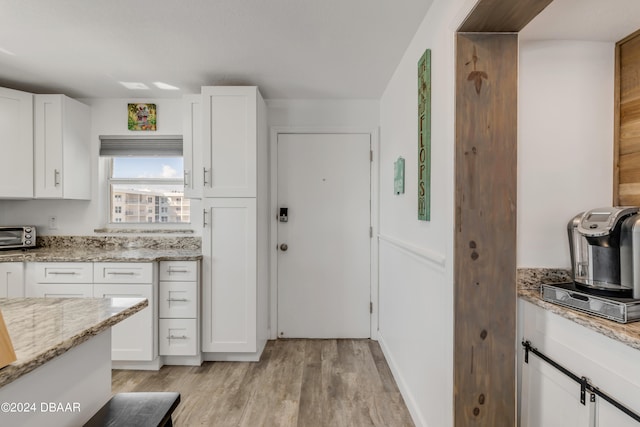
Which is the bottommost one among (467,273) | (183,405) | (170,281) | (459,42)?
(183,405)

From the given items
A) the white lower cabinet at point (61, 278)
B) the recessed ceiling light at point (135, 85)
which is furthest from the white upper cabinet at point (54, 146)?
the white lower cabinet at point (61, 278)

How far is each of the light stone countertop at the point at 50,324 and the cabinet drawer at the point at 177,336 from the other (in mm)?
1447

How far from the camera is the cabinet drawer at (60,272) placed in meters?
2.50

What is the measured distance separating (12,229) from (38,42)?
67.9 inches

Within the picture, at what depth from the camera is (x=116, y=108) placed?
121 inches

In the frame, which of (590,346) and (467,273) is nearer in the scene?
(590,346)

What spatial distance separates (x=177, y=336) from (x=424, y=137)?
7.75 ft

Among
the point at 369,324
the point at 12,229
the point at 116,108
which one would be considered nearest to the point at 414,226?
the point at 369,324

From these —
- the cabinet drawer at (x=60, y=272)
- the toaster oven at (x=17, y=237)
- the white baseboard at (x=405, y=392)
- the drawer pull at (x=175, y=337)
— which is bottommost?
the white baseboard at (x=405, y=392)

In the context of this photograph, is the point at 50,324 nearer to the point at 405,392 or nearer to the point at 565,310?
the point at 565,310

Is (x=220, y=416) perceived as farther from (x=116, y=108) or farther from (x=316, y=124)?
(x=116, y=108)

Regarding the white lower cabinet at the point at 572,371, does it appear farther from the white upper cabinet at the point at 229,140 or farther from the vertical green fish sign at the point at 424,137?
the white upper cabinet at the point at 229,140

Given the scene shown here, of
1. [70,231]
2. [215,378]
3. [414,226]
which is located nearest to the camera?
[414,226]

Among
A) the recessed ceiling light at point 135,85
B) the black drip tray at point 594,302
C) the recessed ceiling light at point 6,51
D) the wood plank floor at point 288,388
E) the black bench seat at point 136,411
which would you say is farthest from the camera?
the recessed ceiling light at point 135,85
